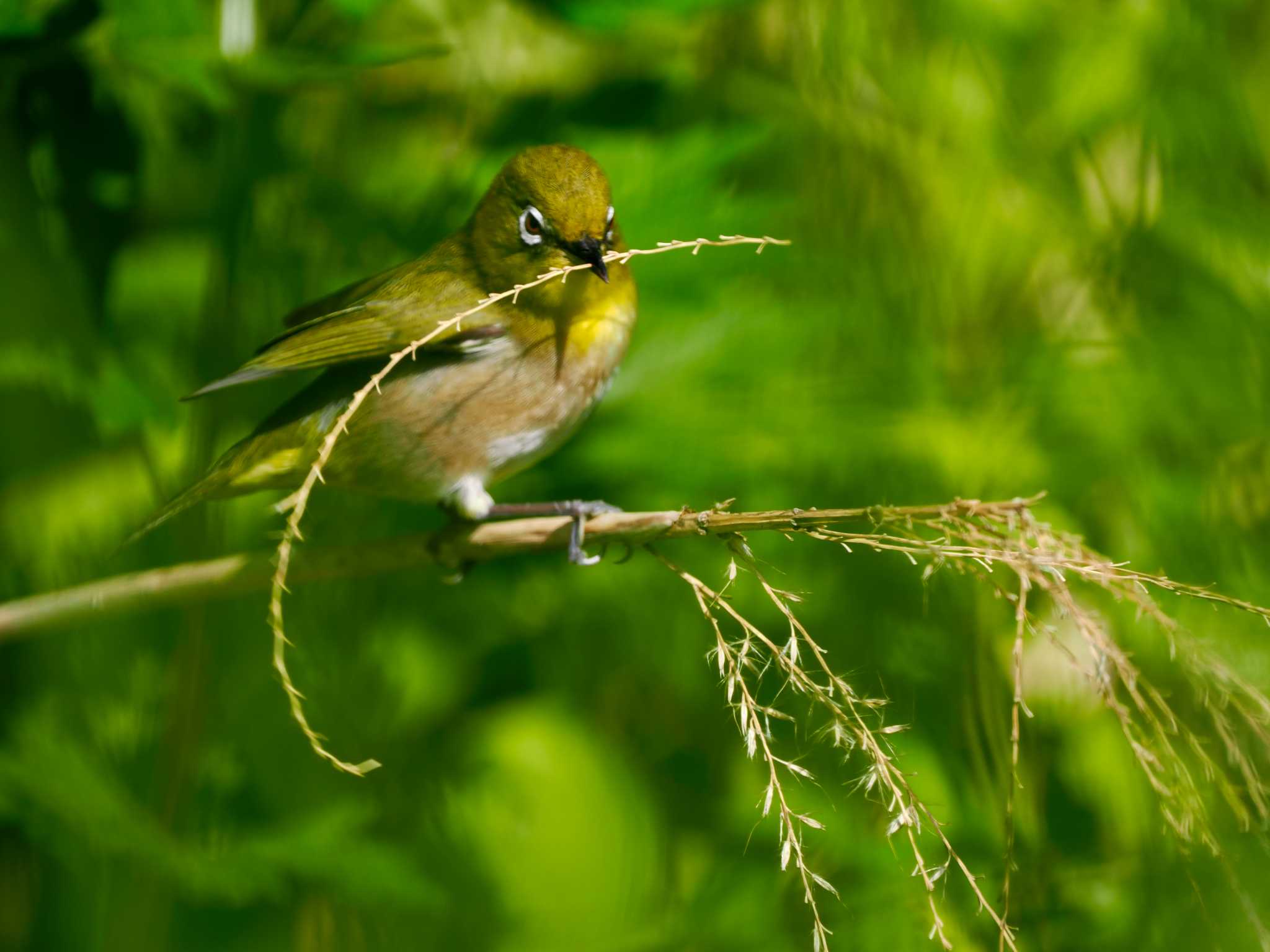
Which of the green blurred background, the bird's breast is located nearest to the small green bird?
the bird's breast

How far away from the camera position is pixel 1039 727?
4.66 ft

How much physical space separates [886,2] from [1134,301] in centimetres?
64

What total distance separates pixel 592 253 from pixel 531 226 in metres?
0.14

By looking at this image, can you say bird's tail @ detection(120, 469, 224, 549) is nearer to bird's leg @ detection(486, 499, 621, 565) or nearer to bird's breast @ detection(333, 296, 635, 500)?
bird's breast @ detection(333, 296, 635, 500)

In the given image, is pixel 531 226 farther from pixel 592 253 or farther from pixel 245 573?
Answer: pixel 245 573

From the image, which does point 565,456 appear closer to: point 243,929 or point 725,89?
point 725,89

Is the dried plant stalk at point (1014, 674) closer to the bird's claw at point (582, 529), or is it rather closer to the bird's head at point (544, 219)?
the bird's claw at point (582, 529)

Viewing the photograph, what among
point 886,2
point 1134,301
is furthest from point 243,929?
point 886,2

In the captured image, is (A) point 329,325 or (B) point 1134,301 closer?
(A) point 329,325

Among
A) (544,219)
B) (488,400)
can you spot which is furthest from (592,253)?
(488,400)

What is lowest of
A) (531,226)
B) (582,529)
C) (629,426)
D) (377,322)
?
(629,426)

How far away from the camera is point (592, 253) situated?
4.51 feet

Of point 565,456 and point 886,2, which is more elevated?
point 886,2

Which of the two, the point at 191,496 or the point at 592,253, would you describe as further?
the point at 191,496
